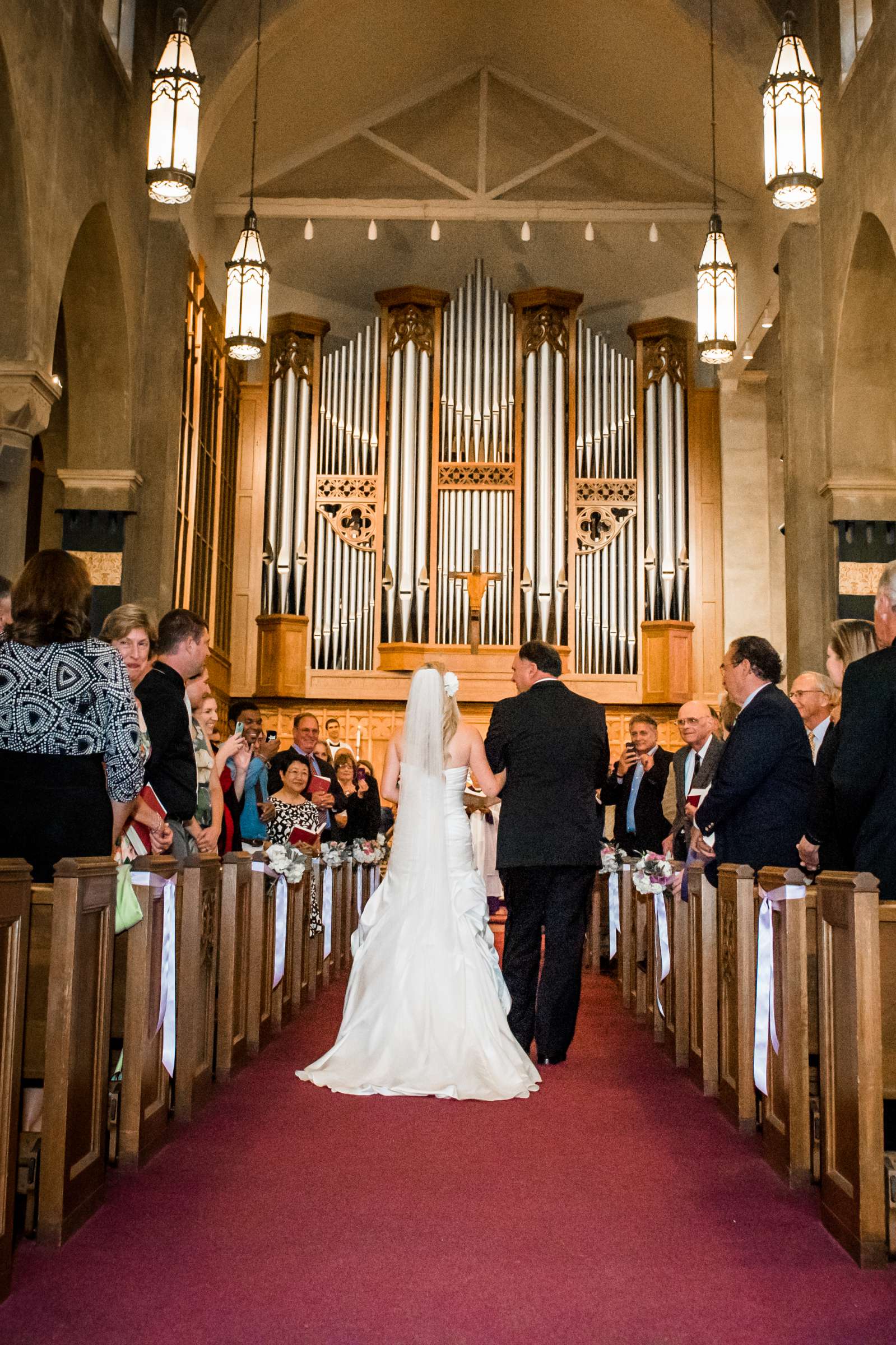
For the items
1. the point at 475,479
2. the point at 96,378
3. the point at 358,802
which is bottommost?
the point at 358,802

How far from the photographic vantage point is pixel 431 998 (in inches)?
189

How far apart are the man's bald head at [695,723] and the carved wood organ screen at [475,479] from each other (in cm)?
721

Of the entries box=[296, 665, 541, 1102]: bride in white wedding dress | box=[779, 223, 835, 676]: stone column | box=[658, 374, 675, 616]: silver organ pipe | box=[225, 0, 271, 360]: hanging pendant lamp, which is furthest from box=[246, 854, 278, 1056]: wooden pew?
box=[658, 374, 675, 616]: silver organ pipe

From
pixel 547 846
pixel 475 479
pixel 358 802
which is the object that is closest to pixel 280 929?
pixel 547 846

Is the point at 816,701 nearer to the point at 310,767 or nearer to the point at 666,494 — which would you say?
the point at 310,767

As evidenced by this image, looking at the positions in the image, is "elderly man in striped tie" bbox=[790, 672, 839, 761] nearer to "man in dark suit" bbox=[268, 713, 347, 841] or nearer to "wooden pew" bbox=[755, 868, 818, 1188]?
"wooden pew" bbox=[755, 868, 818, 1188]

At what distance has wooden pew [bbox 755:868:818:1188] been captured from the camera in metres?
3.41

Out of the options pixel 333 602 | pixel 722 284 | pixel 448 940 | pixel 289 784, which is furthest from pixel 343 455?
pixel 448 940

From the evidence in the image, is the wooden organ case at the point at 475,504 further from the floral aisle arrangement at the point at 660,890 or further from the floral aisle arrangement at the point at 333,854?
the floral aisle arrangement at the point at 660,890

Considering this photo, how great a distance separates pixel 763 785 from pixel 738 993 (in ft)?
2.49

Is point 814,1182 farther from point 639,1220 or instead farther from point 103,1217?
point 103,1217

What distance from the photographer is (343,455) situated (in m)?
14.1

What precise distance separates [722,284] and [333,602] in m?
6.36

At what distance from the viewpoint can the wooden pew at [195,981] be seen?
4.04 meters
